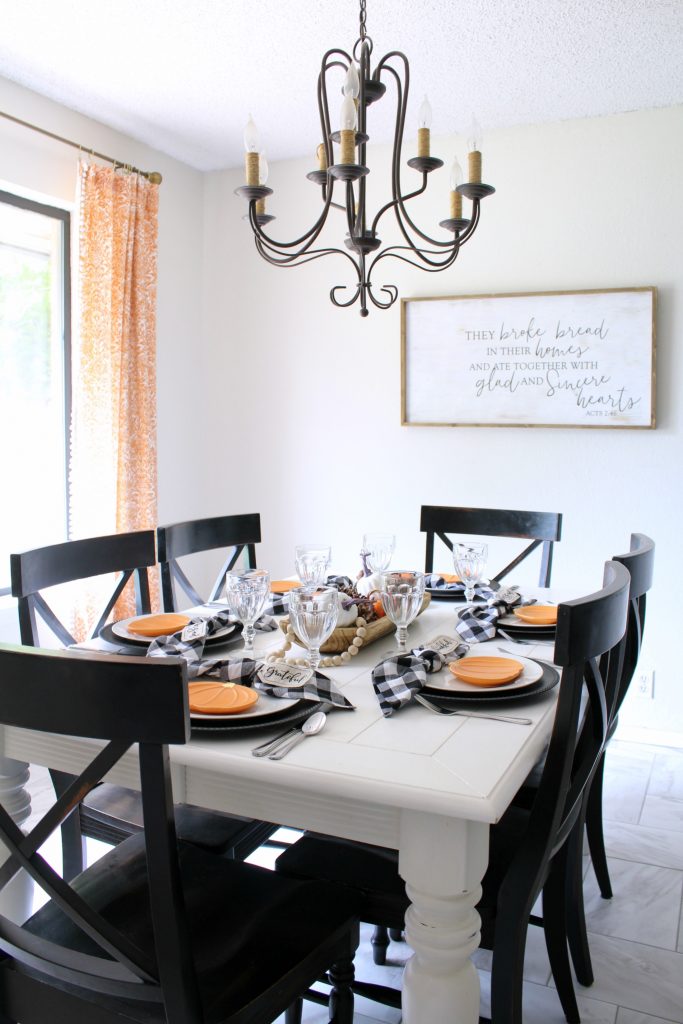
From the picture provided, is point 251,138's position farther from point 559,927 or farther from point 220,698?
point 559,927

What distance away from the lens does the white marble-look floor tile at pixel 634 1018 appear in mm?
1670

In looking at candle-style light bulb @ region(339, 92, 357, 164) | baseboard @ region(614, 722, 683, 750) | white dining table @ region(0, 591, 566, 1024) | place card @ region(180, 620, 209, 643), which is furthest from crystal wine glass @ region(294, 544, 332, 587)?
baseboard @ region(614, 722, 683, 750)

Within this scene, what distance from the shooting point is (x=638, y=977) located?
1814 millimetres

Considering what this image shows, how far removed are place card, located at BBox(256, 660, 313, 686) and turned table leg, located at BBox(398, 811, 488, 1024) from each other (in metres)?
0.35

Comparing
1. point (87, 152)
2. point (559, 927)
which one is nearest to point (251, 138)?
point (87, 152)

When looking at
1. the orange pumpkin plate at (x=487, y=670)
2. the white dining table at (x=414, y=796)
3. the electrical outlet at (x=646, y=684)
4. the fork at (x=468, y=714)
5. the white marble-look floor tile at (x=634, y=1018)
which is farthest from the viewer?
the electrical outlet at (x=646, y=684)

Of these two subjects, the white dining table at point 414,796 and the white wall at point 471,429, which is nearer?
the white dining table at point 414,796

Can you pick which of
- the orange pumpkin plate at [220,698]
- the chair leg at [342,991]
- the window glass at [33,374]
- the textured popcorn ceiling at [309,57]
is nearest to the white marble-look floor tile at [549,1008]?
the chair leg at [342,991]

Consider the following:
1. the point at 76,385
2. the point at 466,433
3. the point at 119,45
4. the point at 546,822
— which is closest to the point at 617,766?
the point at 466,433

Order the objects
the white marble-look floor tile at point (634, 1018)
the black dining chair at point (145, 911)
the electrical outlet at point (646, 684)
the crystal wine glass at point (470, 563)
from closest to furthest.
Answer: the black dining chair at point (145, 911) < the white marble-look floor tile at point (634, 1018) < the crystal wine glass at point (470, 563) < the electrical outlet at point (646, 684)

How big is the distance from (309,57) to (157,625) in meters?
1.94

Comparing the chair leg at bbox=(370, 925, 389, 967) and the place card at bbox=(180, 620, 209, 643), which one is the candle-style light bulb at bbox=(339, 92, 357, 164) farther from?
the chair leg at bbox=(370, 925, 389, 967)

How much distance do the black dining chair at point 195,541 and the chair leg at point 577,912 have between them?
109 centimetres

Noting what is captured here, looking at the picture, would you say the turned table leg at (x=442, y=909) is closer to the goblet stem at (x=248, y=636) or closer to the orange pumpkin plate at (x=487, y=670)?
the orange pumpkin plate at (x=487, y=670)
